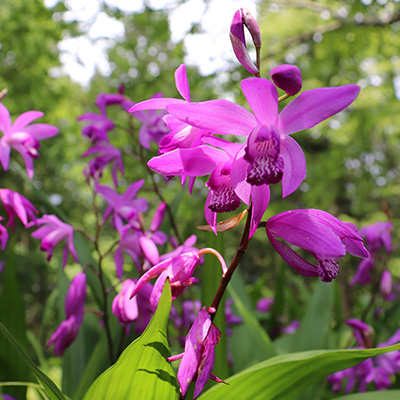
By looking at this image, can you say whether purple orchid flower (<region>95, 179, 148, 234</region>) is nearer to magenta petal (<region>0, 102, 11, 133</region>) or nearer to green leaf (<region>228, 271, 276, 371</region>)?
magenta petal (<region>0, 102, 11, 133</region>)

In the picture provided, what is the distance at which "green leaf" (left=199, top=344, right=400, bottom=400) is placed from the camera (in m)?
0.55

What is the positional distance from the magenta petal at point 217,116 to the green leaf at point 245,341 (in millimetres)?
664

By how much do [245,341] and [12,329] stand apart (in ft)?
2.62

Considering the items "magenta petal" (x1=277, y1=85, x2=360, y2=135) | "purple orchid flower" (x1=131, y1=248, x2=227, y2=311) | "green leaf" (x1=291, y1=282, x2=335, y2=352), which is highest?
"magenta petal" (x1=277, y1=85, x2=360, y2=135)

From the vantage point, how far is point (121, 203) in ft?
3.56

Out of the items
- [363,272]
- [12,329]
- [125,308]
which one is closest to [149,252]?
[125,308]

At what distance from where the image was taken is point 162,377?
56cm

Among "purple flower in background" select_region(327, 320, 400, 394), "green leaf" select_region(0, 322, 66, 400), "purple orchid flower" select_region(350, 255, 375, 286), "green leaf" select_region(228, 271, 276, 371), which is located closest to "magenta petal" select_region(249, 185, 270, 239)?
"green leaf" select_region(0, 322, 66, 400)

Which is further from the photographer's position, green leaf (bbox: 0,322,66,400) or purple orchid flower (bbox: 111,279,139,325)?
purple orchid flower (bbox: 111,279,139,325)

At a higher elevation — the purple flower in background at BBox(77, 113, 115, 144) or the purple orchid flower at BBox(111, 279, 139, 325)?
the purple flower in background at BBox(77, 113, 115, 144)

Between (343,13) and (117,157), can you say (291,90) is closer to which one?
(117,157)

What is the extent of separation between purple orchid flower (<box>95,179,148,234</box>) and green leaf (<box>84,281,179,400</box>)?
50 centimetres

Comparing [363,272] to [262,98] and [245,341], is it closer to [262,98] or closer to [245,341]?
[245,341]

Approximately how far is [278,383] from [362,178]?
306 inches
